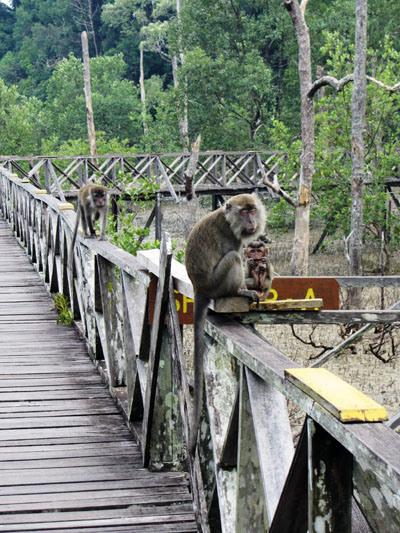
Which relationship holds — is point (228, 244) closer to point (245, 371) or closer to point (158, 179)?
point (245, 371)

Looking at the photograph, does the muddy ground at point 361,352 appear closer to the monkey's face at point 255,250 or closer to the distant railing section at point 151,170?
the distant railing section at point 151,170

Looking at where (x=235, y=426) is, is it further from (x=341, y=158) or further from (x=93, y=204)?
(x=341, y=158)

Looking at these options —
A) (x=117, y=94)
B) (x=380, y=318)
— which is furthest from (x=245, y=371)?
(x=117, y=94)

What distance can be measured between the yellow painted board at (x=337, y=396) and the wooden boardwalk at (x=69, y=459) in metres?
1.50

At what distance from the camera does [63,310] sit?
23.6ft

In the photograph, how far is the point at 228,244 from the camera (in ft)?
12.4

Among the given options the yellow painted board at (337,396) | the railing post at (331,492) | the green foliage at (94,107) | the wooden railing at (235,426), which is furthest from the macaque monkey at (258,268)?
the green foliage at (94,107)

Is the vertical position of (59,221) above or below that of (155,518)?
above

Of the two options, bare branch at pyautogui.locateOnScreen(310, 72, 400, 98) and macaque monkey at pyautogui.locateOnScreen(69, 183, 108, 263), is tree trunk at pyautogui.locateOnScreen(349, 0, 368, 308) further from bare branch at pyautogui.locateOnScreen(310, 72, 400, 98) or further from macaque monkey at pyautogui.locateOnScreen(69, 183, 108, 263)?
macaque monkey at pyautogui.locateOnScreen(69, 183, 108, 263)

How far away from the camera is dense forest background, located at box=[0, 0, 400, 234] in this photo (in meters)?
21.4

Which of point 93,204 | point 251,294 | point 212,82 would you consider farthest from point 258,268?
point 212,82

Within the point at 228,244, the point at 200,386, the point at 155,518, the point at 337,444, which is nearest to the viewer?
the point at 337,444

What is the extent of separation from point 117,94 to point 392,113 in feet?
79.6

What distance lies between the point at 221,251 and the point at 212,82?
2723 cm
